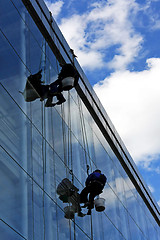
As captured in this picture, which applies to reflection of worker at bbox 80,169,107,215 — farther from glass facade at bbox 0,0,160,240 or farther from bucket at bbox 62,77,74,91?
bucket at bbox 62,77,74,91

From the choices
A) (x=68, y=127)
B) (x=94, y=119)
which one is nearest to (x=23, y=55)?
(x=68, y=127)

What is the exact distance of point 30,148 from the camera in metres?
11.9

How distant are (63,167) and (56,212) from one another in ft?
6.01

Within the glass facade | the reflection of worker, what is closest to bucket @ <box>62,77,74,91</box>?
the glass facade

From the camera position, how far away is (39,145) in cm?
1262

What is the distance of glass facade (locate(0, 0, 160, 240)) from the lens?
10.7 m

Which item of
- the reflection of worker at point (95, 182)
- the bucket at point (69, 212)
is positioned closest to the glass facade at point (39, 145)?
the bucket at point (69, 212)

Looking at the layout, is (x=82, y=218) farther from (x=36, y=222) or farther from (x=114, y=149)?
(x=114, y=149)

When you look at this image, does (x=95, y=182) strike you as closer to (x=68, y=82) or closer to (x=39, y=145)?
(x=39, y=145)

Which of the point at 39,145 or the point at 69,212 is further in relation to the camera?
the point at 69,212

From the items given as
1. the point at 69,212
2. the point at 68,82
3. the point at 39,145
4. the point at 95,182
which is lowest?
the point at 69,212

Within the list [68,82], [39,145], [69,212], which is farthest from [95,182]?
[68,82]

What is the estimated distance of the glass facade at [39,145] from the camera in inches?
420

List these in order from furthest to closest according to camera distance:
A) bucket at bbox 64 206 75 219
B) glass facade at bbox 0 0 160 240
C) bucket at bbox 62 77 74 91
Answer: bucket at bbox 64 206 75 219 → bucket at bbox 62 77 74 91 → glass facade at bbox 0 0 160 240
